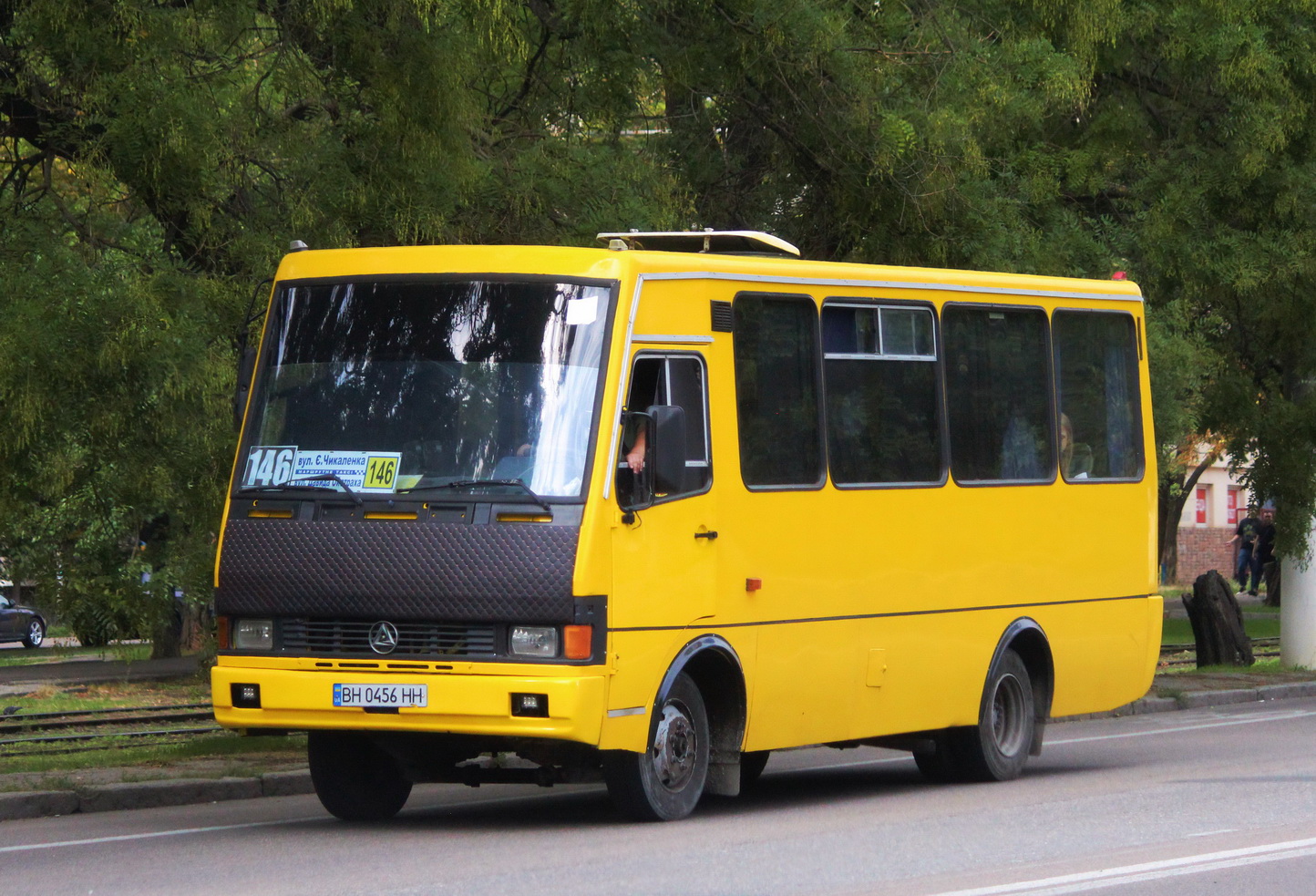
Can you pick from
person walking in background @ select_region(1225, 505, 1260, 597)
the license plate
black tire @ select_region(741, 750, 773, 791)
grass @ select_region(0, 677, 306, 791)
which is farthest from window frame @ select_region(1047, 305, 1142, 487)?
person walking in background @ select_region(1225, 505, 1260, 597)

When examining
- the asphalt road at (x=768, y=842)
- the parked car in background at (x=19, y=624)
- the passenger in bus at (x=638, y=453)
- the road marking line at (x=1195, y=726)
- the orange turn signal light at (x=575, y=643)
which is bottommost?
the road marking line at (x=1195, y=726)

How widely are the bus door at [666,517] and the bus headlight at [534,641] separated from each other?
1.10ft

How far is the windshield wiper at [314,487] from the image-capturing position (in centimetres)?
1092

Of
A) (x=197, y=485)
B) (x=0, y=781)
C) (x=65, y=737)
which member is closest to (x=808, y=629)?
(x=197, y=485)

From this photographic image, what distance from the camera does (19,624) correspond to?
51.3 m

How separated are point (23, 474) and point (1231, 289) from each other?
1254 centimetres

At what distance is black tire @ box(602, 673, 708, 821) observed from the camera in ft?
36.1

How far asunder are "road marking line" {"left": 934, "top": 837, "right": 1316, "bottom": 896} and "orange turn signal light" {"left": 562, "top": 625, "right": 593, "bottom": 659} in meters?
2.51

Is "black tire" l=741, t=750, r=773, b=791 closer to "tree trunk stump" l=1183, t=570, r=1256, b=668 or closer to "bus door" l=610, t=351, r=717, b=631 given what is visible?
"bus door" l=610, t=351, r=717, b=631

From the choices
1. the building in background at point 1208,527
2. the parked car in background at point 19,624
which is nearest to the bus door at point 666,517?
the parked car in background at point 19,624

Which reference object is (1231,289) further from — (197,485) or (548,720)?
(548,720)

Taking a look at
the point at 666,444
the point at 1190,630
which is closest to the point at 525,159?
the point at 666,444

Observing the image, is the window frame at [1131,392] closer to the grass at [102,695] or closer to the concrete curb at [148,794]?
the concrete curb at [148,794]

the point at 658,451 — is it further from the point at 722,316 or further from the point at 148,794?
the point at 148,794
